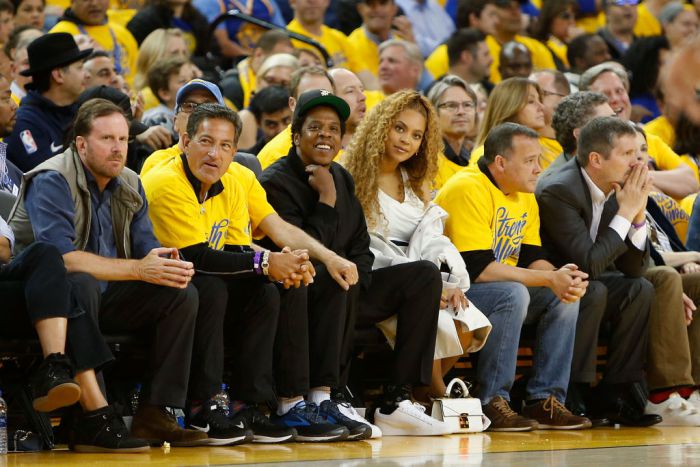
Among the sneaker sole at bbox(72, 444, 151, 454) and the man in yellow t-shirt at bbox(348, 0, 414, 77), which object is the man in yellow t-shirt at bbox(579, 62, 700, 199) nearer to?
the man in yellow t-shirt at bbox(348, 0, 414, 77)

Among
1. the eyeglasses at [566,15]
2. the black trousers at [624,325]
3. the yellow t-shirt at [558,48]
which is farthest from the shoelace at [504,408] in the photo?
the eyeglasses at [566,15]

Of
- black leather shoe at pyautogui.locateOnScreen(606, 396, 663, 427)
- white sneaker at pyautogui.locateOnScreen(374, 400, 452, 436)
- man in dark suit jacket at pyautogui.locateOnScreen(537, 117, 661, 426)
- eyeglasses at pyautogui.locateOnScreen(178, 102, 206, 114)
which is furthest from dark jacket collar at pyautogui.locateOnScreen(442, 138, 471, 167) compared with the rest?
white sneaker at pyautogui.locateOnScreen(374, 400, 452, 436)

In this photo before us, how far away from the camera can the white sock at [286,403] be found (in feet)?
21.6

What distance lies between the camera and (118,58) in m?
11.1

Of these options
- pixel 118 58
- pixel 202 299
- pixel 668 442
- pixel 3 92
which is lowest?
pixel 668 442

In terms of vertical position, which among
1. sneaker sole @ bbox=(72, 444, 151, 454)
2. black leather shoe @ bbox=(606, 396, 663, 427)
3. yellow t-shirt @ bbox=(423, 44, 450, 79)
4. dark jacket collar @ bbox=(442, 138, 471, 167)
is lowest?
black leather shoe @ bbox=(606, 396, 663, 427)

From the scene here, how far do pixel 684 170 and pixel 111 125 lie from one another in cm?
508

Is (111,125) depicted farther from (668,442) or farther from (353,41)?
(353,41)

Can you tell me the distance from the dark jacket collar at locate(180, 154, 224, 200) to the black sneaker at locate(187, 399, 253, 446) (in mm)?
1068

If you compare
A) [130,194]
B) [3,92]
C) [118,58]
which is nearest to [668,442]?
[130,194]

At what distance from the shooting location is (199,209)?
21.6 feet

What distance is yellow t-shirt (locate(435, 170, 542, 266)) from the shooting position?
758cm

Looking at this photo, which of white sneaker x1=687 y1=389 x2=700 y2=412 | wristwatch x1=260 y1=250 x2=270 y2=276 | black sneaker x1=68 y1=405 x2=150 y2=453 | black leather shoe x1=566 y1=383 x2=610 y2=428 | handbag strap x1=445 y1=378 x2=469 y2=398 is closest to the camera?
black sneaker x1=68 y1=405 x2=150 y2=453

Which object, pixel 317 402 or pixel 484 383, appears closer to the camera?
pixel 317 402
